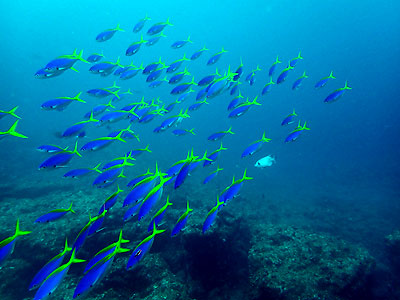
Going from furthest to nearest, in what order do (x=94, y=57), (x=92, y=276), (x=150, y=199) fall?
(x=94, y=57) < (x=150, y=199) < (x=92, y=276)

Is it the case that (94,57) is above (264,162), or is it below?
above

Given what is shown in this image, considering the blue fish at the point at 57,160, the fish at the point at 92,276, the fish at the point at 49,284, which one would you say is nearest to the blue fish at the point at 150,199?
the fish at the point at 92,276

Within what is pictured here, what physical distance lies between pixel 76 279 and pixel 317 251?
6164 mm

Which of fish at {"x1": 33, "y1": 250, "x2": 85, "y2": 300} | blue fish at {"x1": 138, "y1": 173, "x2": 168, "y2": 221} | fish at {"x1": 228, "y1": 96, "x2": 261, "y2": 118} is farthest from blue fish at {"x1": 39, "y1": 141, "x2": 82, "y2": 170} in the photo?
fish at {"x1": 228, "y1": 96, "x2": 261, "y2": 118}

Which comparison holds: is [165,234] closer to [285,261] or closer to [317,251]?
[285,261]

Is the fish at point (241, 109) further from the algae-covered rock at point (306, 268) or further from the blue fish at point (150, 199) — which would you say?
the algae-covered rock at point (306, 268)

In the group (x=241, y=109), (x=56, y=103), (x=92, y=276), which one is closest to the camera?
(x=92, y=276)

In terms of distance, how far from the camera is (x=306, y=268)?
505 centimetres

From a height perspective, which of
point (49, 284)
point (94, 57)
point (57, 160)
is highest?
point (94, 57)

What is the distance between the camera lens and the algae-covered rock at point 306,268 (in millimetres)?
4480

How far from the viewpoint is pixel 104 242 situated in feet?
20.8

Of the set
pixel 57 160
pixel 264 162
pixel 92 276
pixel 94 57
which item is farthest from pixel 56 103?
pixel 264 162

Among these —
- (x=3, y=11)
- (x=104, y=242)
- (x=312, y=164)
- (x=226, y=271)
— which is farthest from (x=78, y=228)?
(x=3, y=11)

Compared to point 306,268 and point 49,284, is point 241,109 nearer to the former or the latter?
point 306,268
